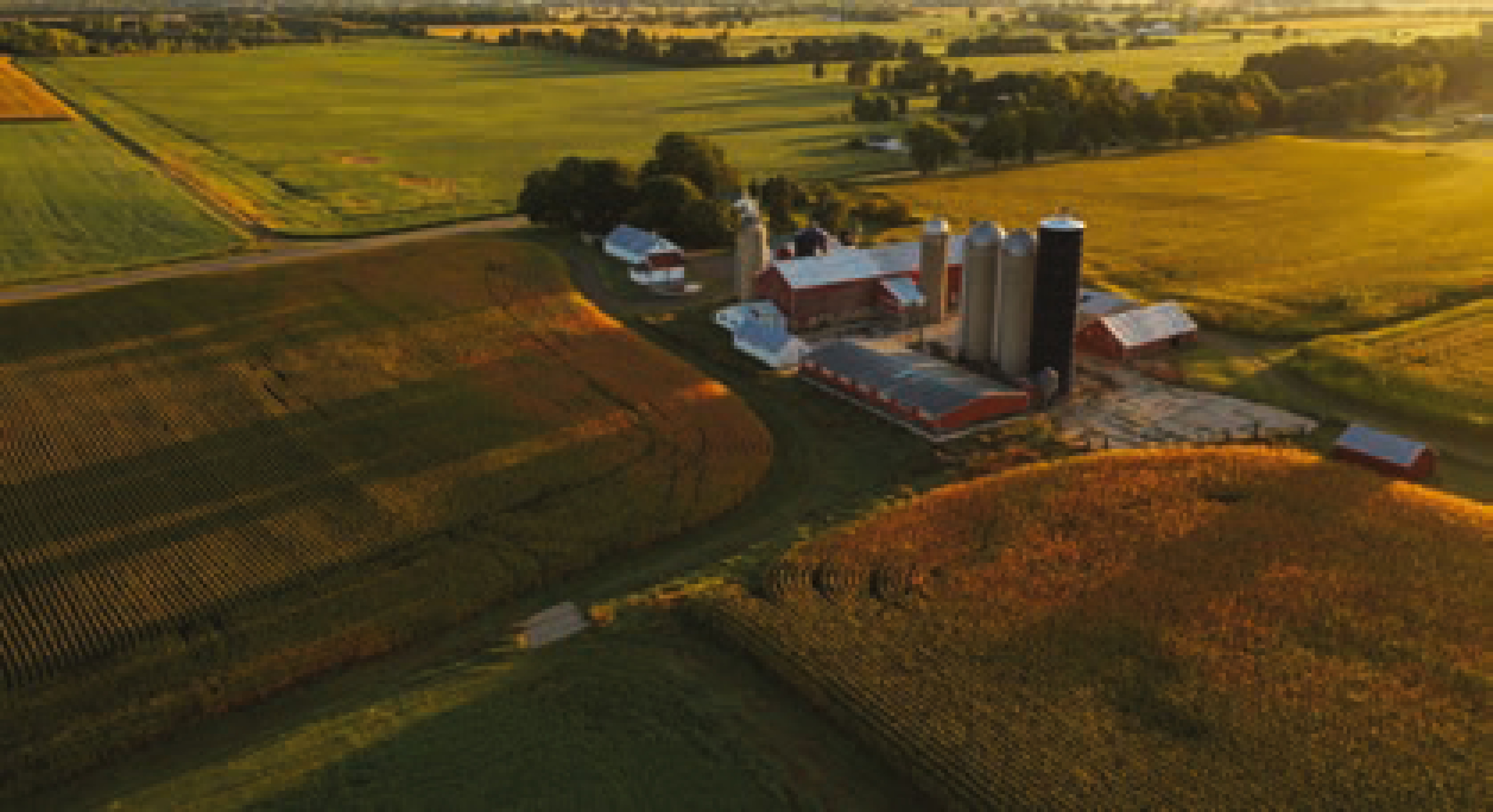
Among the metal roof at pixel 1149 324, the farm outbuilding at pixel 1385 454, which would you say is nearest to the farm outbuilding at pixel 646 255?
the metal roof at pixel 1149 324

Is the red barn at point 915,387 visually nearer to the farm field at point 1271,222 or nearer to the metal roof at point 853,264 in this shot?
the metal roof at point 853,264

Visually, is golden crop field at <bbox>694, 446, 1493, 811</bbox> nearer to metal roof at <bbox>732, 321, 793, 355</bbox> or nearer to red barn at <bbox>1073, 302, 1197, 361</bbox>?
red barn at <bbox>1073, 302, 1197, 361</bbox>

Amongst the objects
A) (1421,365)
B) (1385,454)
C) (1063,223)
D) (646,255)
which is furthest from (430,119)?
(1385,454)

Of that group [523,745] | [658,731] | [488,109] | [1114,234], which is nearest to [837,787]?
[658,731]

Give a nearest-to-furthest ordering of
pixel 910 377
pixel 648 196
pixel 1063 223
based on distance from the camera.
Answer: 1. pixel 1063 223
2. pixel 910 377
3. pixel 648 196

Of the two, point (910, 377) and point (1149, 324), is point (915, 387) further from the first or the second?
point (1149, 324)

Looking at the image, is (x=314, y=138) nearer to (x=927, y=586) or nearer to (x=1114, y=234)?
(x=1114, y=234)
